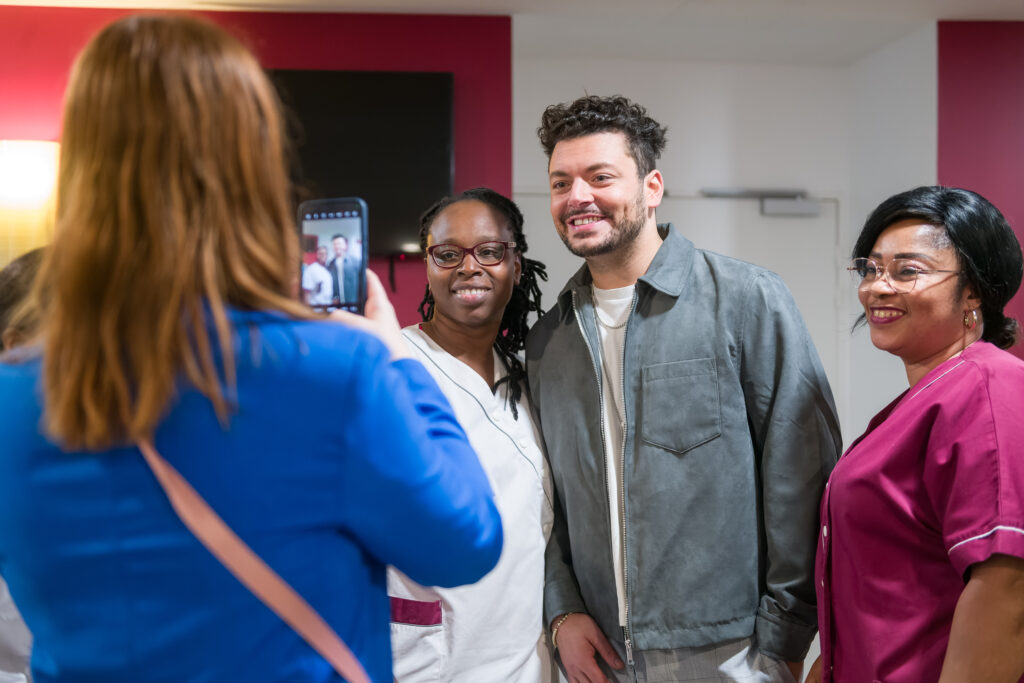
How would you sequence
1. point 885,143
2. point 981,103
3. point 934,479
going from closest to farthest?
point 934,479 → point 981,103 → point 885,143

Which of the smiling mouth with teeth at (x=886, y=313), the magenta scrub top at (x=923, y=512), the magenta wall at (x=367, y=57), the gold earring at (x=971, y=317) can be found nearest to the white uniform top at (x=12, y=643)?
the magenta scrub top at (x=923, y=512)

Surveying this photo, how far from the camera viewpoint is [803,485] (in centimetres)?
155

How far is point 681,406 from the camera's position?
63.4 inches

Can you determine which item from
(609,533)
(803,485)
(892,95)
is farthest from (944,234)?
(892,95)

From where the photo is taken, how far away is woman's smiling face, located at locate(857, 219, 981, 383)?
4.43 ft

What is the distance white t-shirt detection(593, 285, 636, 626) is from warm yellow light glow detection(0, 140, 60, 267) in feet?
8.47

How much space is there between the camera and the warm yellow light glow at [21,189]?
10.5ft

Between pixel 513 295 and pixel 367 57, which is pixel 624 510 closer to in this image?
pixel 513 295

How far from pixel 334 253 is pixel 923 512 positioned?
976mm

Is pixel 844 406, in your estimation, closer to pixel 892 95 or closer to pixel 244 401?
pixel 892 95

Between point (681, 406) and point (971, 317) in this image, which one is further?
point (681, 406)

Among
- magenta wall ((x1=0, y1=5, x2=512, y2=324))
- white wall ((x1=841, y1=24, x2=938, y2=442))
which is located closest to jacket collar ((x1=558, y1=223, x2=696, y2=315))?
magenta wall ((x1=0, y1=5, x2=512, y2=324))

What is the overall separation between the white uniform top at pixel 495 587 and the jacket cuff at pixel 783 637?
463 millimetres

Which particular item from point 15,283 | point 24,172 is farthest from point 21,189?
point 15,283
